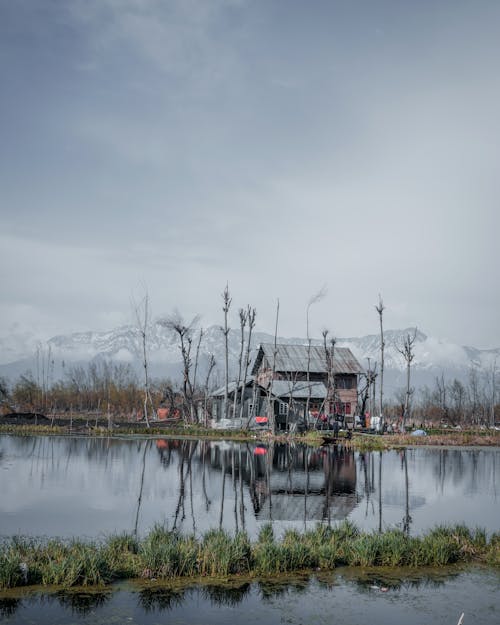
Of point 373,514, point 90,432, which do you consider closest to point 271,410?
point 90,432

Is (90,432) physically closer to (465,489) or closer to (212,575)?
(465,489)

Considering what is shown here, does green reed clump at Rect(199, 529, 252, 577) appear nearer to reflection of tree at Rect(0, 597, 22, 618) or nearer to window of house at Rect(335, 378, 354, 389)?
reflection of tree at Rect(0, 597, 22, 618)

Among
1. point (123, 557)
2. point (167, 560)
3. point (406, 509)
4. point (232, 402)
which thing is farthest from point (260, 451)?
point (232, 402)

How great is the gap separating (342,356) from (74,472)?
5378 centimetres

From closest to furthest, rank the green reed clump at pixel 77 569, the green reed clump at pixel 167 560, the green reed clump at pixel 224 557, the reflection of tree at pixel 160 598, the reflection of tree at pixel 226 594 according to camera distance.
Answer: the reflection of tree at pixel 160 598
the reflection of tree at pixel 226 594
the green reed clump at pixel 77 569
the green reed clump at pixel 167 560
the green reed clump at pixel 224 557

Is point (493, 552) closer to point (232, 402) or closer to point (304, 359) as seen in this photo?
point (232, 402)

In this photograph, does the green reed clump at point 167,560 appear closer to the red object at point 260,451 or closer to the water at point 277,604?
the water at point 277,604

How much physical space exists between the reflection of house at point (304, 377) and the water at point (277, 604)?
51090 millimetres

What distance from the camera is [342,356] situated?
77375mm

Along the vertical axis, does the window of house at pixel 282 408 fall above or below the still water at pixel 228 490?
above

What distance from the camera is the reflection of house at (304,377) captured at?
64.8m

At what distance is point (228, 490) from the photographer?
23.1 meters

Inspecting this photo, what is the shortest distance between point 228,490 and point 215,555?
36.8 feet

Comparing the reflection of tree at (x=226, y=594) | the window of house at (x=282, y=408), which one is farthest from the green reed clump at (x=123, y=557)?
the window of house at (x=282, y=408)
